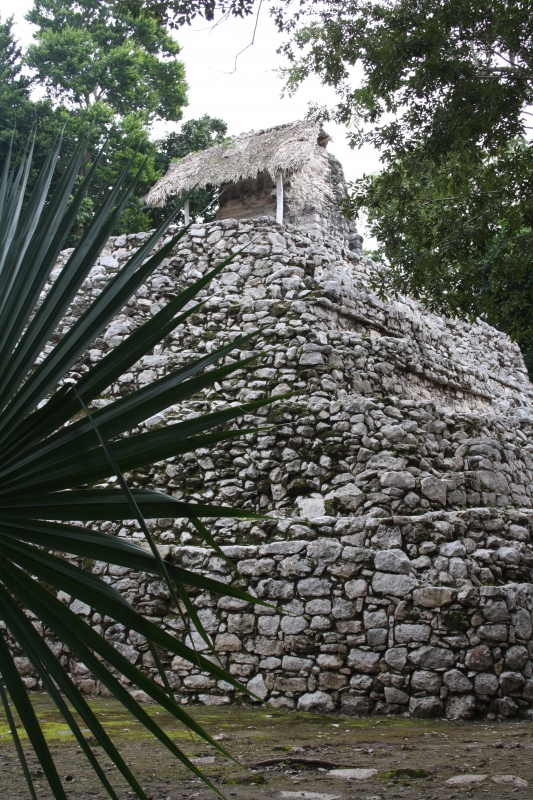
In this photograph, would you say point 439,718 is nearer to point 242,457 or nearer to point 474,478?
point 474,478

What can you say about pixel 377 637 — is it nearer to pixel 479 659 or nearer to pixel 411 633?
pixel 411 633

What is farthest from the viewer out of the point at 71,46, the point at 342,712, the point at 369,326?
the point at 71,46

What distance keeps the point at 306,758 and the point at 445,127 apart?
16.6ft

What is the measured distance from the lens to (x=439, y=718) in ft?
17.0

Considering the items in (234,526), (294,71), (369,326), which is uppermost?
(294,71)

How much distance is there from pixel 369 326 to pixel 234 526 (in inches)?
189

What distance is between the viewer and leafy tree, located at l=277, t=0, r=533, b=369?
5.75 metres

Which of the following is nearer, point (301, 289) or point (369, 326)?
point (301, 289)

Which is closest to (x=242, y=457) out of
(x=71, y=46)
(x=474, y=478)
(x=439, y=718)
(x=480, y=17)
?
(x=474, y=478)

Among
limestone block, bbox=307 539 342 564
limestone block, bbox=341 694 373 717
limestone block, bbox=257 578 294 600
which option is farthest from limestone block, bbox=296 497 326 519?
limestone block, bbox=341 694 373 717

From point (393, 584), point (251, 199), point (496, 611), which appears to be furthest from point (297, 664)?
point (251, 199)

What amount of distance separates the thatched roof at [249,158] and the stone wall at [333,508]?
3450 millimetres

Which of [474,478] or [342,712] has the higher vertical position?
[474,478]

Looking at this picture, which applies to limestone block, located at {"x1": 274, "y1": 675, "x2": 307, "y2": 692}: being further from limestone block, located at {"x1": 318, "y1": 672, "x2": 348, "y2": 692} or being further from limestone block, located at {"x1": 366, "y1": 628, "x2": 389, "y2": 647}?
limestone block, located at {"x1": 366, "y1": 628, "x2": 389, "y2": 647}
